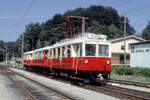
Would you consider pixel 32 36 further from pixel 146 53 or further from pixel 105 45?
pixel 105 45

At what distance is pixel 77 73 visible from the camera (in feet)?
55.9

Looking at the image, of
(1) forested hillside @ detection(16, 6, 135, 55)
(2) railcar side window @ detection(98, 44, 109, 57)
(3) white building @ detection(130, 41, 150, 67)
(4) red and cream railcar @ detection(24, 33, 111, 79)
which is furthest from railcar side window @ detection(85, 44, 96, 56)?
(1) forested hillside @ detection(16, 6, 135, 55)

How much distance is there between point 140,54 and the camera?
33.5 m

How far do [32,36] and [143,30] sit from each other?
40.7m

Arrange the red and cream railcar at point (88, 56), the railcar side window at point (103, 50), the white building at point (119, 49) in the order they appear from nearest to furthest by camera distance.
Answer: the red and cream railcar at point (88, 56) → the railcar side window at point (103, 50) → the white building at point (119, 49)

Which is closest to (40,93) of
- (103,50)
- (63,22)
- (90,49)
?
(90,49)

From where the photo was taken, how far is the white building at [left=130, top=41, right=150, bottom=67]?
3209cm

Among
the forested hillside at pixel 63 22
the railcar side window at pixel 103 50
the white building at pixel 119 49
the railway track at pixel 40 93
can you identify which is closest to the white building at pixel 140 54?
the railcar side window at pixel 103 50

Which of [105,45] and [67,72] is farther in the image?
[67,72]

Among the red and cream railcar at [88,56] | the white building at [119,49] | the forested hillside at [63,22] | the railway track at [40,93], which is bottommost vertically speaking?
the railway track at [40,93]

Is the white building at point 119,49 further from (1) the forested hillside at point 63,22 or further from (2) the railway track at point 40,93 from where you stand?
(2) the railway track at point 40,93

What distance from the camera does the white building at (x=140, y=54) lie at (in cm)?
3209

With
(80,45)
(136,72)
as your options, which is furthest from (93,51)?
(136,72)

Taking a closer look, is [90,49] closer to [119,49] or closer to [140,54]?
[140,54]
